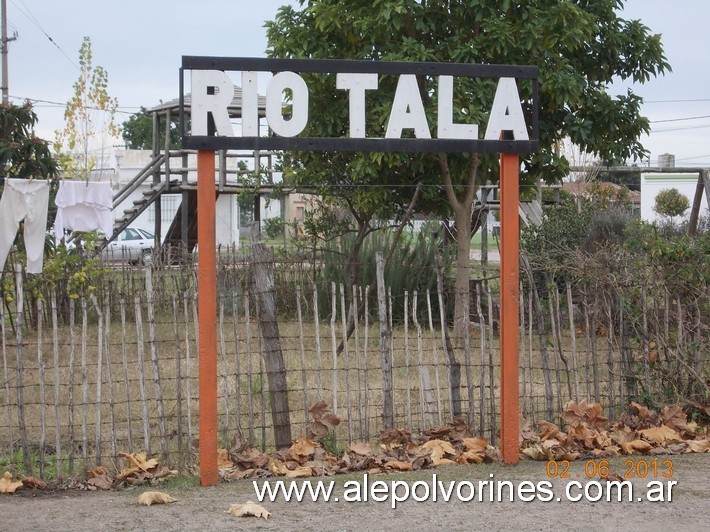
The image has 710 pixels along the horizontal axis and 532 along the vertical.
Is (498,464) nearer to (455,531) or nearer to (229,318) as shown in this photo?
(455,531)

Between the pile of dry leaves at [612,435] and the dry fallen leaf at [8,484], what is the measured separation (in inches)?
143

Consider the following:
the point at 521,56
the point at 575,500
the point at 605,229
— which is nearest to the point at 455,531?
the point at 575,500

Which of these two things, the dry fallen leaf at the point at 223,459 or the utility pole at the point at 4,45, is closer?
the dry fallen leaf at the point at 223,459

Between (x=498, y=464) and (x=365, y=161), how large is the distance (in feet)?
19.7

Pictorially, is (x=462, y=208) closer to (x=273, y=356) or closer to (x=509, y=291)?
(x=509, y=291)

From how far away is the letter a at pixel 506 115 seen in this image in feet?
21.7

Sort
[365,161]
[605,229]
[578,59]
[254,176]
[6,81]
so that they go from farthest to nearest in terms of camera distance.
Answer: [6,81] → [254,176] → [605,229] → [578,59] → [365,161]

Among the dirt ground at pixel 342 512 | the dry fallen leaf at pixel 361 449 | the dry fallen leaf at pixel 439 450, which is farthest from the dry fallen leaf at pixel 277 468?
the dry fallen leaf at pixel 439 450

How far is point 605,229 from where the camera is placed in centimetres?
1586

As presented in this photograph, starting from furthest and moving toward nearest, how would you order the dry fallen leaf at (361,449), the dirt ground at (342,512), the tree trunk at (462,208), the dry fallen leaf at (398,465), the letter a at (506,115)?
the tree trunk at (462,208)
the dry fallen leaf at (361,449)
the dry fallen leaf at (398,465)
the letter a at (506,115)
the dirt ground at (342,512)

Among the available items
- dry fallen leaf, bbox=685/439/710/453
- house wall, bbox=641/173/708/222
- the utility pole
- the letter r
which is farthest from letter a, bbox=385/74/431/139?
house wall, bbox=641/173/708/222

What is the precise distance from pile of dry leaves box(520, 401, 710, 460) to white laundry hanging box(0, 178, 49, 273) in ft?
22.2
